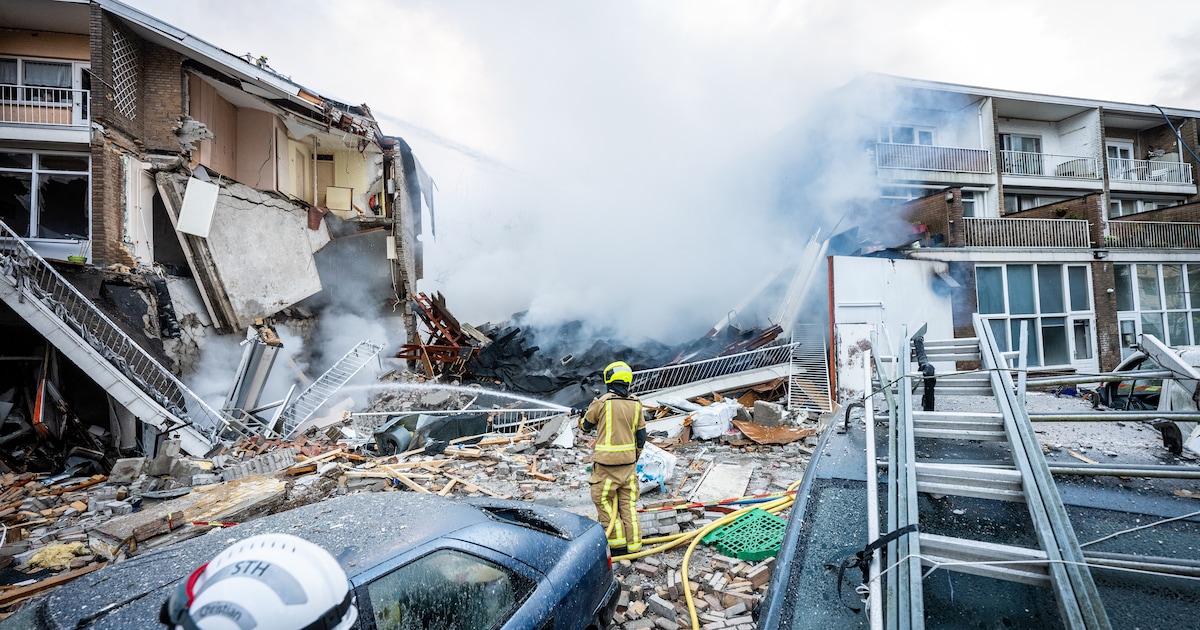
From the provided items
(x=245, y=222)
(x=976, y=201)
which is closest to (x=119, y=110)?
(x=245, y=222)

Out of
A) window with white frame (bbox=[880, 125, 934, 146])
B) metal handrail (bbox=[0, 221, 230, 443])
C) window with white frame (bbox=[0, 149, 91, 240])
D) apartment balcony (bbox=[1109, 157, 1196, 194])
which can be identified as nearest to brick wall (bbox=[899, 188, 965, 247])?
window with white frame (bbox=[880, 125, 934, 146])

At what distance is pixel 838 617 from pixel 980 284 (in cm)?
1431

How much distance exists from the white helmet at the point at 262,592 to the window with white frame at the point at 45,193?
13447 millimetres

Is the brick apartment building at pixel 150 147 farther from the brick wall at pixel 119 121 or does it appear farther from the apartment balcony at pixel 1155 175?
the apartment balcony at pixel 1155 175

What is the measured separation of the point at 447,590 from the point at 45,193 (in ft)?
49.4

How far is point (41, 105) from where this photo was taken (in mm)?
10383

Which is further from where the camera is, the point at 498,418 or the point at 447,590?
the point at 498,418

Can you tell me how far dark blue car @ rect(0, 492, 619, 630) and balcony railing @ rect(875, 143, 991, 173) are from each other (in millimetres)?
16430

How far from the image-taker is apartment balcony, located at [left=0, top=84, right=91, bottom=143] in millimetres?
9789

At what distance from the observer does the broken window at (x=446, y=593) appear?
73.0 inches

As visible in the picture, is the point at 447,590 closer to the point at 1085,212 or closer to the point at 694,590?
the point at 694,590

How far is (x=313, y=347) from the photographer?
13.6m

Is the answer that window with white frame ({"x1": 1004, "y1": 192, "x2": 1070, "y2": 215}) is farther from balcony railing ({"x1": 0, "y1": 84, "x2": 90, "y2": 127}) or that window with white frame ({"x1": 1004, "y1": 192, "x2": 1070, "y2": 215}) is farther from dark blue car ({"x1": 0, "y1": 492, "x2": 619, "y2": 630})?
balcony railing ({"x1": 0, "y1": 84, "x2": 90, "y2": 127})

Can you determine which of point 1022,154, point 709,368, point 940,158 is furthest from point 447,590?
point 1022,154
